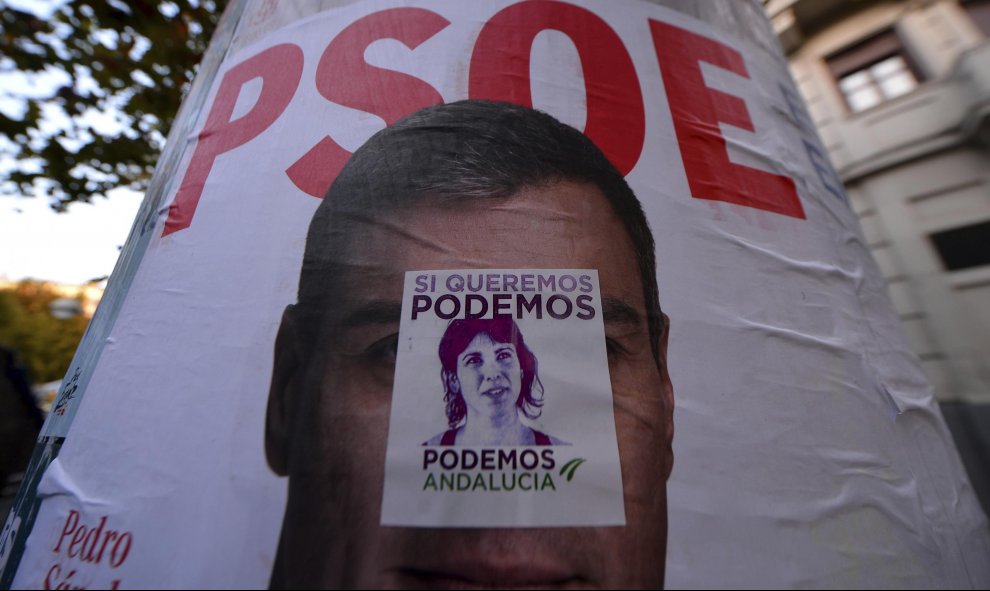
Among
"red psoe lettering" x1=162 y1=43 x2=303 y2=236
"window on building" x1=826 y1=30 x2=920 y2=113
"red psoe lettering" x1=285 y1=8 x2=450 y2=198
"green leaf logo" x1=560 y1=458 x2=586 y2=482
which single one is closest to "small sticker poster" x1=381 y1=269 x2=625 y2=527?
"green leaf logo" x1=560 y1=458 x2=586 y2=482

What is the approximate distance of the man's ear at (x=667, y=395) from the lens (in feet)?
3.79

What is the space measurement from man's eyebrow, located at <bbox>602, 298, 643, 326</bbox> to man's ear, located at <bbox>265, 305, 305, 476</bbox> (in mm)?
789

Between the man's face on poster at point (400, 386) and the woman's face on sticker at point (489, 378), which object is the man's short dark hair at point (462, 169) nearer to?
the man's face on poster at point (400, 386)

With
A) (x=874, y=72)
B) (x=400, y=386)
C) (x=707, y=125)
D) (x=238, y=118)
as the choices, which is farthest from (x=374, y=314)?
(x=874, y=72)

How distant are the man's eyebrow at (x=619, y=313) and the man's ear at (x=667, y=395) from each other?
0.07 meters

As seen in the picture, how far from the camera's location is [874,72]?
19.7 ft

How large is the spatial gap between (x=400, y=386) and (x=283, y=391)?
30cm

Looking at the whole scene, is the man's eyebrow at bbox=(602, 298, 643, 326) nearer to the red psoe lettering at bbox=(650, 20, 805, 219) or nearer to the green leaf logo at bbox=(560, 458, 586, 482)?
the green leaf logo at bbox=(560, 458, 586, 482)

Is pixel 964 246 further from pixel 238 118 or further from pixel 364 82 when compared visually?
pixel 238 118

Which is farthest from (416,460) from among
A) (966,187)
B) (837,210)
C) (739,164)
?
(966,187)

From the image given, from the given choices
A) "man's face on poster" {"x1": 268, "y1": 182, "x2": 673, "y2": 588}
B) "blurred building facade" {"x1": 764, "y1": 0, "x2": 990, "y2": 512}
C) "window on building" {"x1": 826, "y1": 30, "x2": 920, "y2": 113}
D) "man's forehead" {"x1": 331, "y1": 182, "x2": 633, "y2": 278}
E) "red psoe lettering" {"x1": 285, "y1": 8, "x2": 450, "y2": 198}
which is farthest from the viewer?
"window on building" {"x1": 826, "y1": 30, "x2": 920, "y2": 113}

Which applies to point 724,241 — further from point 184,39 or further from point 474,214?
point 184,39

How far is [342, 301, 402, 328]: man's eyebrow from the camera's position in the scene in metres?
1.25

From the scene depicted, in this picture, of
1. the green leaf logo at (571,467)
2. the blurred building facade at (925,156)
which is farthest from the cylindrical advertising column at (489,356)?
the blurred building facade at (925,156)
